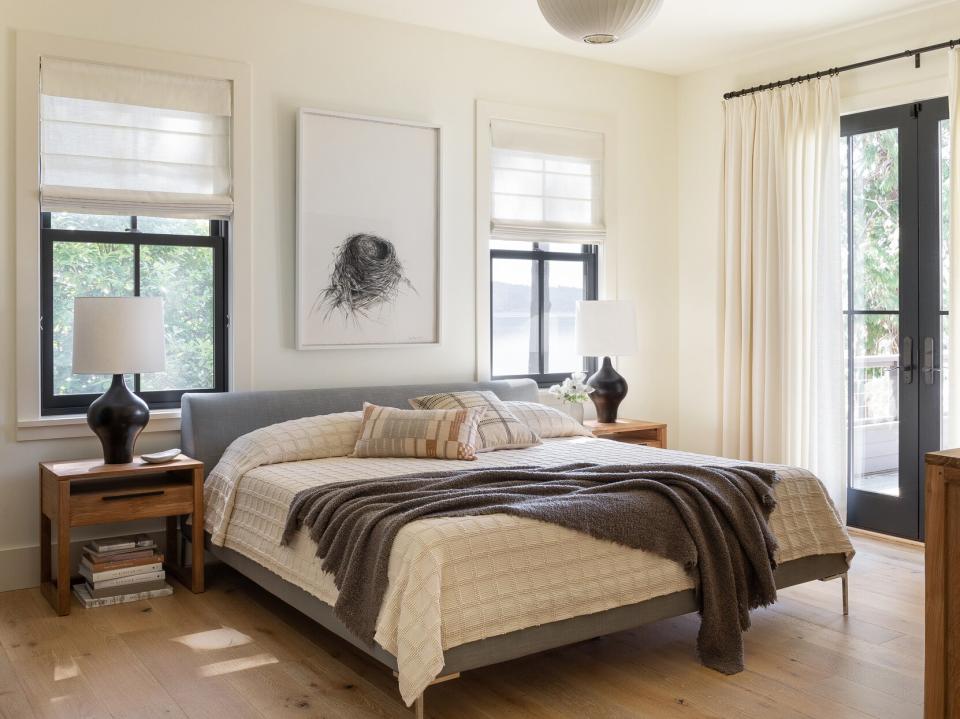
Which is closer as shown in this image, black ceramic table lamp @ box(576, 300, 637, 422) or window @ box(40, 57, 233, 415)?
window @ box(40, 57, 233, 415)

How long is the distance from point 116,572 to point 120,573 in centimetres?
2

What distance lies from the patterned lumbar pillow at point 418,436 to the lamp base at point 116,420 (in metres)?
0.94

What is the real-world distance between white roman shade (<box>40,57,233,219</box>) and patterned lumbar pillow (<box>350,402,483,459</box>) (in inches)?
50.8

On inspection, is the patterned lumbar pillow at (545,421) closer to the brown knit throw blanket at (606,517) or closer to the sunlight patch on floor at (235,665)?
the brown knit throw blanket at (606,517)

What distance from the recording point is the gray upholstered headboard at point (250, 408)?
419 centimetres

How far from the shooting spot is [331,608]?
9.91 ft

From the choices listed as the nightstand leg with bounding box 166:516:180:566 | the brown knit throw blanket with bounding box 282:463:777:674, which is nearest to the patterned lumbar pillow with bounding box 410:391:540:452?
the brown knit throw blanket with bounding box 282:463:777:674

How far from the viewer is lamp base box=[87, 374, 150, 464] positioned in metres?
3.87

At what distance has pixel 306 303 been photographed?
15.2 ft

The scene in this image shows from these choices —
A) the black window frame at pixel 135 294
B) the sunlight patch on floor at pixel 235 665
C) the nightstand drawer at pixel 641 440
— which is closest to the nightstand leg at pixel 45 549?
the black window frame at pixel 135 294

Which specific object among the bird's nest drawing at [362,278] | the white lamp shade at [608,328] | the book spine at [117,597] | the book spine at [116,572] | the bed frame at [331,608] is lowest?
the book spine at [117,597]

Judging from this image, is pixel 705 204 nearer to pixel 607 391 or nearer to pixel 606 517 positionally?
pixel 607 391

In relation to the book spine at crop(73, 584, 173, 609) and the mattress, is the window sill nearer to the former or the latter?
the book spine at crop(73, 584, 173, 609)

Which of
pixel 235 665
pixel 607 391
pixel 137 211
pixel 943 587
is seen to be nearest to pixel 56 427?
pixel 137 211
